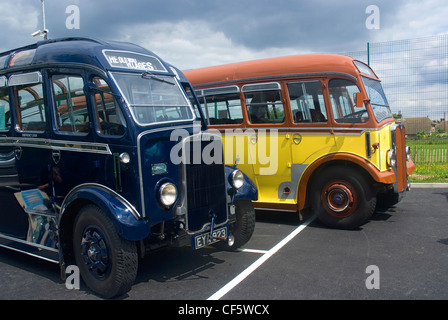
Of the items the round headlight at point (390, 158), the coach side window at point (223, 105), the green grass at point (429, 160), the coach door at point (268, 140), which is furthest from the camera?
the green grass at point (429, 160)

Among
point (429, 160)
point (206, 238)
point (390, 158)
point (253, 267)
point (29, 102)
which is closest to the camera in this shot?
point (206, 238)

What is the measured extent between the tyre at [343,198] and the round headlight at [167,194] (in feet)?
11.1

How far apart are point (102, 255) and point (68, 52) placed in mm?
2412

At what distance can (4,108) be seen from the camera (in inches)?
216

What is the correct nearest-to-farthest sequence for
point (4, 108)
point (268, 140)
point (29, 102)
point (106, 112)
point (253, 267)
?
point (106, 112)
point (253, 267)
point (29, 102)
point (4, 108)
point (268, 140)

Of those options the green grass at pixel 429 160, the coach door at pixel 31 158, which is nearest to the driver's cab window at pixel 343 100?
the coach door at pixel 31 158

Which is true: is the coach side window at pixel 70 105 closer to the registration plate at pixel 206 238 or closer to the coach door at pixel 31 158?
the coach door at pixel 31 158

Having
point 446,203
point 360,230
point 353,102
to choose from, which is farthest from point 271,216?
point 446,203

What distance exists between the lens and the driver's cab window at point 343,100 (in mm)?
6719

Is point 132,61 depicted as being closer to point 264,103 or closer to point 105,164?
point 105,164

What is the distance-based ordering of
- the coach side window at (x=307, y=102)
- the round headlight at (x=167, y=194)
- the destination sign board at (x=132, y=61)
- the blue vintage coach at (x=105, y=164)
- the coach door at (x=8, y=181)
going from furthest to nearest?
1. the coach side window at (x=307, y=102)
2. the coach door at (x=8, y=181)
3. the destination sign board at (x=132, y=61)
4. the round headlight at (x=167, y=194)
5. the blue vintage coach at (x=105, y=164)

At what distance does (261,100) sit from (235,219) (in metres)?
2.99

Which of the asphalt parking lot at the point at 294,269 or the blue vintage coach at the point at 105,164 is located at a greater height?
the blue vintage coach at the point at 105,164

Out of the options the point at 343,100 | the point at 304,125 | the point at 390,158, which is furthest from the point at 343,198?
the point at 343,100
